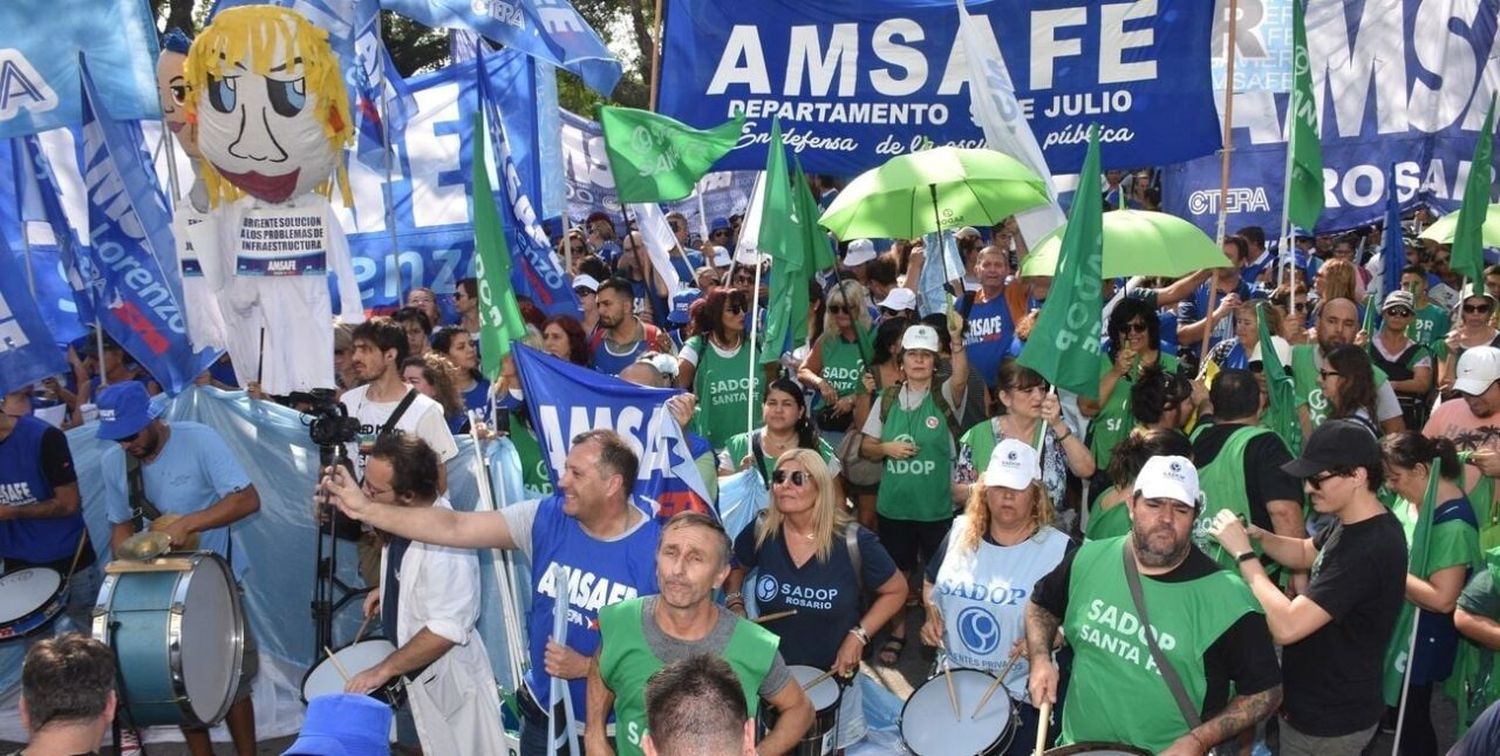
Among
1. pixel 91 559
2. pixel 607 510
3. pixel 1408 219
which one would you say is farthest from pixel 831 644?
pixel 1408 219

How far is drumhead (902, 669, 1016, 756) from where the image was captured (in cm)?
518

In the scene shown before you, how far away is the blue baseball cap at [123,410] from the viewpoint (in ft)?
21.0

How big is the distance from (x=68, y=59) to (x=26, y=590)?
311 cm

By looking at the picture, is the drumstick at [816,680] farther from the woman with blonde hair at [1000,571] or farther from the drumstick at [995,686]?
the drumstick at [995,686]

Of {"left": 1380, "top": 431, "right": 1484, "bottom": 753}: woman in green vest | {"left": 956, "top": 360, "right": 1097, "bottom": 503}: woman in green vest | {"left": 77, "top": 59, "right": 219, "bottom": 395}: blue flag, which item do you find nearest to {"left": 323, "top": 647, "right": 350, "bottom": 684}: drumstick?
{"left": 77, "top": 59, "right": 219, "bottom": 395}: blue flag

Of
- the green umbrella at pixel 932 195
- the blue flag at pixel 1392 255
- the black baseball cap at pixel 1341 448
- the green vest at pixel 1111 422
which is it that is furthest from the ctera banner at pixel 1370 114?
the black baseball cap at pixel 1341 448

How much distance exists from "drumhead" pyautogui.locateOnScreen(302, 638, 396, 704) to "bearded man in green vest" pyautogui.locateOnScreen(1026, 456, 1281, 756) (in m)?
2.56

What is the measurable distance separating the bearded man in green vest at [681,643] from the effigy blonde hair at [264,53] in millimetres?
4044

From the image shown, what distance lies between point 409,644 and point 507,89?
7.21 m

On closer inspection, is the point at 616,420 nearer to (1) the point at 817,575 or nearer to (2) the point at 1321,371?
(1) the point at 817,575

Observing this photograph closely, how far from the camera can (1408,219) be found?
19281 millimetres

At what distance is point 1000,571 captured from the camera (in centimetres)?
557

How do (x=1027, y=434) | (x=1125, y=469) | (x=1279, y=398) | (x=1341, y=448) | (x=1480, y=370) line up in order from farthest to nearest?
(x=1279, y=398)
(x=1480, y=370)
(x=1027, y=434)
(x=1125, y=469)
(x=1341, y=448)

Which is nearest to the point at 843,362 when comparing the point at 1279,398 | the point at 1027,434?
the point at 1027,434
